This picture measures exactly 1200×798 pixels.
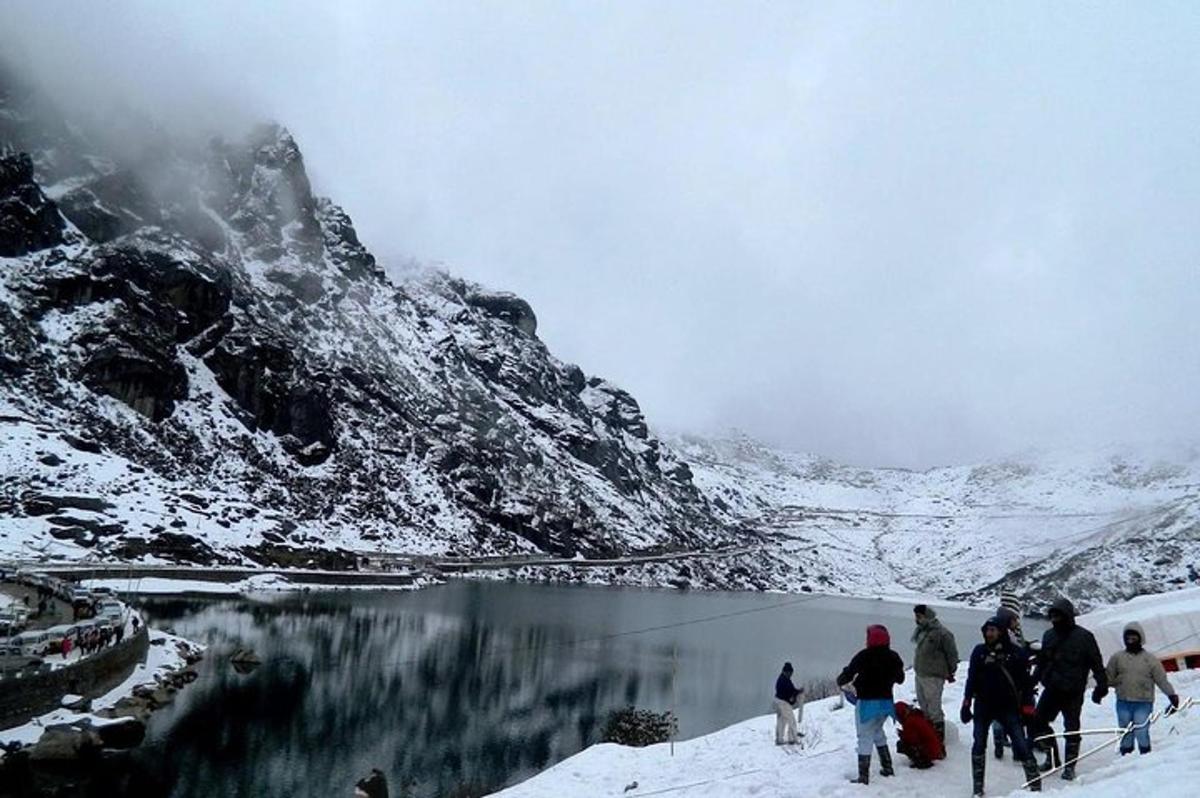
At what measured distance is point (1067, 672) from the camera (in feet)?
36.9

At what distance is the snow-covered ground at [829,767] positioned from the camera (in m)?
8.60

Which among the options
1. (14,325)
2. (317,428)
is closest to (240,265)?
(317,428)

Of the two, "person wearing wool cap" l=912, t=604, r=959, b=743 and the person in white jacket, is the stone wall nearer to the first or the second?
"person wearing wool cap" l=912, t=604, r=959, b=743

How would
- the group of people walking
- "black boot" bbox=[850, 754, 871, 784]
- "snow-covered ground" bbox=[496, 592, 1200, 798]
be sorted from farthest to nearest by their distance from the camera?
"black boot" bbox=[850, 754, 871, 784] → the group of people walking → "snow-covered ground" bbox=[496, 592, 1200, 798]

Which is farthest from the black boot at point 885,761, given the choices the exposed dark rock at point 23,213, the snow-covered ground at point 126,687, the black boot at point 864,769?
the exposed dark rock at point 23,213

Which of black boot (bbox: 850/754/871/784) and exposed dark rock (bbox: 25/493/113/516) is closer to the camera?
black boot (bbox: 850/754/871/784)

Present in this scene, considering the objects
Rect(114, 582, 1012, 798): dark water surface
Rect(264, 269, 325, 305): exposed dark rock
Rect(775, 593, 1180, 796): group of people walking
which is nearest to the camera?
Rect(775, 593, 1180, 796): group of people walking

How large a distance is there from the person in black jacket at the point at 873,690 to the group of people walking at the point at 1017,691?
15mm

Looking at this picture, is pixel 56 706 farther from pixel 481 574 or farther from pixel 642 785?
pixel 481 574

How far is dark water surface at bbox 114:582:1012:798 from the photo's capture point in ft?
97.0

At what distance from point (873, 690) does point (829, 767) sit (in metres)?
2.76

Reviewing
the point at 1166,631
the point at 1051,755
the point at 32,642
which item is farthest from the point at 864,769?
the point at 32,642

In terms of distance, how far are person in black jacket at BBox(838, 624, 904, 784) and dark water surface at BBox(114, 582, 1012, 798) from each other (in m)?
20.1

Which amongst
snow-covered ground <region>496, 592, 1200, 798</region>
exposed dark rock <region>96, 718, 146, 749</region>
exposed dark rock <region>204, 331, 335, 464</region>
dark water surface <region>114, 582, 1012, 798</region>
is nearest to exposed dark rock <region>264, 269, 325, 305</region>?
exposed dark rock <region>204, 331, 335, 464</region>
